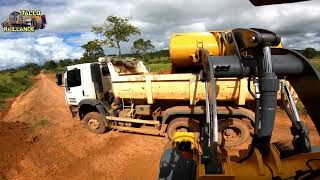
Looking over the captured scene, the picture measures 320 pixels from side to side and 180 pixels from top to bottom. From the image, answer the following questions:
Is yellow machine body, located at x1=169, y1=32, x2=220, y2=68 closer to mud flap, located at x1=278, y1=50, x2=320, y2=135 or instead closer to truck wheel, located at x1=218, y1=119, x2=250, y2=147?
truck wheel, located at x1=218, y1=119, x2=250, y2=147

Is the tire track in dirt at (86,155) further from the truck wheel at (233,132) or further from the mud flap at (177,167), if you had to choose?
the mud flap at (177,167)

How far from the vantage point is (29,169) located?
313 inches

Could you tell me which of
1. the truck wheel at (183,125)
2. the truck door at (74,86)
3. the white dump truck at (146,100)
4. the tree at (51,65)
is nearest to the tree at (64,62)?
the tree at (51,65)

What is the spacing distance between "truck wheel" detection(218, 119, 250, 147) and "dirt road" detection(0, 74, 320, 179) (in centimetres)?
118

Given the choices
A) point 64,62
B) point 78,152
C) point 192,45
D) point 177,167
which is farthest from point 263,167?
point 64,62

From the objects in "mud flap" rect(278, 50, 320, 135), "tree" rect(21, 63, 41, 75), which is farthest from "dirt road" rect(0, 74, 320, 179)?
"tree" rect(21, 63, 41, 75)

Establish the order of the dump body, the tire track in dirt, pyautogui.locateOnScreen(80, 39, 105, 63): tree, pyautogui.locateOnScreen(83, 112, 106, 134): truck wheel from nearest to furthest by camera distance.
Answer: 1. the tire track in dirt
2. the dump body
3. pyautogui.locateOnScreen(83, 112, 106, 134): truck wheel
4. pyautogui.locateOnScreen(80, 39, 105, 63): tree

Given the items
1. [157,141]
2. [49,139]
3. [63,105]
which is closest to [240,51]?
[157,141]

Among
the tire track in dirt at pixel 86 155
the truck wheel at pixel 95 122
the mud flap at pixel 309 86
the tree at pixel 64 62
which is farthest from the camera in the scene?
the tree at pixel 64 62

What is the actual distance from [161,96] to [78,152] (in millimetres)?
2969

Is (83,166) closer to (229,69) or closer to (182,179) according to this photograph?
(182,179)

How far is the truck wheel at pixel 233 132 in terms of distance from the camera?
28.1ft

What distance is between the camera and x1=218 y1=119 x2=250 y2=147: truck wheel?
8.56m

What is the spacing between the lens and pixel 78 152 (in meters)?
9.05
